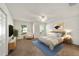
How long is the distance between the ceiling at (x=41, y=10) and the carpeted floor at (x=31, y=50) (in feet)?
1.83

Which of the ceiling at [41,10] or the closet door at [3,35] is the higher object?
the ceiling at [41,10]

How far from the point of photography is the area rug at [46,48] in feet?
5.61

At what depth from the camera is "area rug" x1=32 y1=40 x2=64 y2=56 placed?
1.71 meters

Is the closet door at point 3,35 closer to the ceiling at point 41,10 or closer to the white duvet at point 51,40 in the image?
the ceiling at point 41,10

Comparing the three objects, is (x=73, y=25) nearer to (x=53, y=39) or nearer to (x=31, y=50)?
(x=53, y=39)

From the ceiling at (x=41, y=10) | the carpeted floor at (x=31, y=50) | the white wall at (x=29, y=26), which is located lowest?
the carpeted floor at (x=31, y=50)

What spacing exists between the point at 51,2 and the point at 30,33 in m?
0.78

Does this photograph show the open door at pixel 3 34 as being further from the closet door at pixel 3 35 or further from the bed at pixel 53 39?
the bed at pixel 53 39

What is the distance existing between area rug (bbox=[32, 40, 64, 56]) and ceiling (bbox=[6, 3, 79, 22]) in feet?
1.75

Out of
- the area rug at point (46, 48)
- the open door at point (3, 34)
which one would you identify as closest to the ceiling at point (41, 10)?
the open door at point (3, 34)

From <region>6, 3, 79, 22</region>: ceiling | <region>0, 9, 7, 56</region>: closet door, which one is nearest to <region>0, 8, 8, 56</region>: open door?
<region>0, 9, 7, 56</region>: closet door

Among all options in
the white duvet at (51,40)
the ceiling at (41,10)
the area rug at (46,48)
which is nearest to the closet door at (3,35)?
the ceiling at (41,10)

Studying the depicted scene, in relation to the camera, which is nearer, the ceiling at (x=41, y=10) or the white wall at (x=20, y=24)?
the ceiling at (x=41, y=10)


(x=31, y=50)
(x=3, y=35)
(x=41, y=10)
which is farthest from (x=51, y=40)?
(x=3, y=35)
